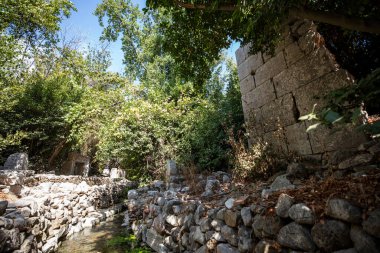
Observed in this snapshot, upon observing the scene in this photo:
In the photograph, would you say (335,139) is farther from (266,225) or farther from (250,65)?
(250,65)

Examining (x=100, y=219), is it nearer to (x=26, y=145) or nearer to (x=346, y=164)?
(x=346, y=164)

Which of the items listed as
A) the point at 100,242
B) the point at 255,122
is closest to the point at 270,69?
the point at 255,122

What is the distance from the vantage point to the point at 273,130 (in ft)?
15.7

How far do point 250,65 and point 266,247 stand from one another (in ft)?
14.4

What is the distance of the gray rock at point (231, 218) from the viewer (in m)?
2.72

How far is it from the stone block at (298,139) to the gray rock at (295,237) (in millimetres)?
2411

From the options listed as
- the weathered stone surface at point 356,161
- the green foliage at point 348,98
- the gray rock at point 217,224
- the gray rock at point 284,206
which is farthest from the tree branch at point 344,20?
the gray rock at point 217,224

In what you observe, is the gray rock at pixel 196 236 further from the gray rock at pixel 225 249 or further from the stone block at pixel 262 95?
the stone block at pixel 262 95

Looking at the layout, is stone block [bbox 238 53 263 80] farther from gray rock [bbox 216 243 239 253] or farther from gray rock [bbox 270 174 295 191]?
gray rock [bbox 216 243 239 253]

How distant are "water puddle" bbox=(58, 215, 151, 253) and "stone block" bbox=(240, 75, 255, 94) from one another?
13.8 feet

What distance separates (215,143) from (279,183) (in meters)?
3.55

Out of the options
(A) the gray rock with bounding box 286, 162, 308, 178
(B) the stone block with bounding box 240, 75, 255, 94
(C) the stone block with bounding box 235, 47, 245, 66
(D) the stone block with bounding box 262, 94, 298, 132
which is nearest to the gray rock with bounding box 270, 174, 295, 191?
(A) the gray rock with bounding box 286, 162, 308, 178

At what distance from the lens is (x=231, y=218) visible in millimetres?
2807

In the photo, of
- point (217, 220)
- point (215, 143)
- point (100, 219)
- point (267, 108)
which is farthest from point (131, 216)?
point (267, 108)
